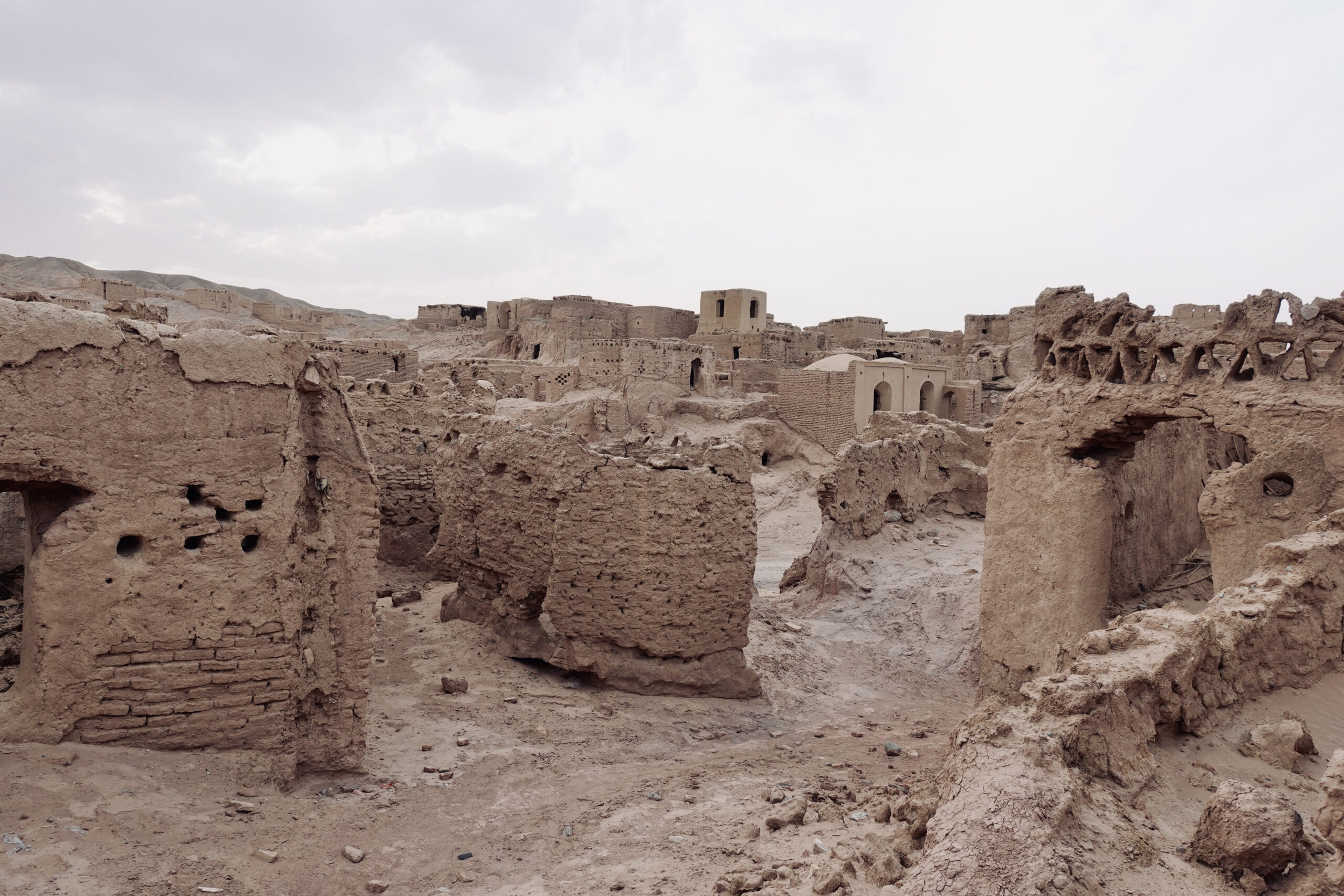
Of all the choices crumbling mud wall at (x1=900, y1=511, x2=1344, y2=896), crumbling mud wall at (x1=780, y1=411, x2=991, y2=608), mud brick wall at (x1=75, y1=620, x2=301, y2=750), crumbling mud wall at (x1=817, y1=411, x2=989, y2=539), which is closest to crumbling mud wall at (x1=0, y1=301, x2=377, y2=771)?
mud brick wall at (x1=75, y1=620, x2=301, y2=750)

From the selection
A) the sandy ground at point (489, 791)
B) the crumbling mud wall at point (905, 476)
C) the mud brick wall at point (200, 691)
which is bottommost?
the sandy ground at point (489, 791)

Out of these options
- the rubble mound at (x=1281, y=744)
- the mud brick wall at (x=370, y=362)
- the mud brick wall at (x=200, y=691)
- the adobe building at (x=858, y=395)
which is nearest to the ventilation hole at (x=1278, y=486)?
the rubble mound at (x=1281, y=744)

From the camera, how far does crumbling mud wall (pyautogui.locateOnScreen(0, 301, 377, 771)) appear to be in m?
4.47

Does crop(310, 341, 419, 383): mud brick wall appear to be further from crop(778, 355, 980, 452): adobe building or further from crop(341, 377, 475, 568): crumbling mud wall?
crop(778, 355, 980, 452): adobe building

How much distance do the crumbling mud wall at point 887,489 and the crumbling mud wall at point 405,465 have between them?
5.34m

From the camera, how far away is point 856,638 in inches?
431

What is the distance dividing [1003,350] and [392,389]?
27.7m

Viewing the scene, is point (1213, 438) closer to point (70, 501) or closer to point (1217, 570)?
point (1217, 570)

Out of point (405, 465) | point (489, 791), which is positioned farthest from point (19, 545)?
point (489, 791)

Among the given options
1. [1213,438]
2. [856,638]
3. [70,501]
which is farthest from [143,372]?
[1213,438]

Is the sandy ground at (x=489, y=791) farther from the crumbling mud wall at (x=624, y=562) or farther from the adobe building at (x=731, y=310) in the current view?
the adobe building at (x=731, y=310)

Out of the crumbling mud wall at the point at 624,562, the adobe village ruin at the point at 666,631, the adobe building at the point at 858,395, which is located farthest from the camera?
the adobe building at the point at 858,395

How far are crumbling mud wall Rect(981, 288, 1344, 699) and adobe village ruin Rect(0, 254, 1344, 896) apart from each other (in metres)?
0.03

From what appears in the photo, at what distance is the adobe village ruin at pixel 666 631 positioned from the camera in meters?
3.18
